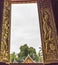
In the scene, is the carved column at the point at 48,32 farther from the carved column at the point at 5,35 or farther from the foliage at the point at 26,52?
the foliage at the point at 26,52

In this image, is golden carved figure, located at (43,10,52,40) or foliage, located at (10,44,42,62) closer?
golden carved figure, located at (43,10,52,40)

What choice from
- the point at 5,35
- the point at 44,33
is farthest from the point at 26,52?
the point at 5,35

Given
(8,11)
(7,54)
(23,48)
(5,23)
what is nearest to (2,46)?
(7,54)

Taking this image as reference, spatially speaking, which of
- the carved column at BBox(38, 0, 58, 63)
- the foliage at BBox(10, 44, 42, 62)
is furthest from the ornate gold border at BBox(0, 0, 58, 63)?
the foliage at BBox(10, 44, 42, 62)

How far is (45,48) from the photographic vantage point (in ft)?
19.3

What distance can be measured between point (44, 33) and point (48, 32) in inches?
5.3

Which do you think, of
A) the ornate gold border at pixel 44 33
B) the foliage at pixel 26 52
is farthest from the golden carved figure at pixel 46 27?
the foliage at pixel 26 52

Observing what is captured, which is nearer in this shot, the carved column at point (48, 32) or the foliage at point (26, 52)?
the carved column at point (48, 32)

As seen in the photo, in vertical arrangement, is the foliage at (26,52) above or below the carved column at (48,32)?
below

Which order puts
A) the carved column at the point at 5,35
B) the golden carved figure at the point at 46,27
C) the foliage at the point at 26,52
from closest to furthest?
1. the carved column at the point at 5,35
2. the golden carved figure at the point at 46,27
3. the foliage at the point at 26,52

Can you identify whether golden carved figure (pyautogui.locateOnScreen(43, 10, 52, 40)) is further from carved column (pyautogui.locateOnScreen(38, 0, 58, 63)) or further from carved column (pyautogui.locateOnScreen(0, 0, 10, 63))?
carved column (pyautogui.locateOnScreen(0, 0, 10, 63))

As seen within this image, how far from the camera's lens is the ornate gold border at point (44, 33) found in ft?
18.7

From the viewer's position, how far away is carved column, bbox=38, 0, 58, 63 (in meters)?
5.72

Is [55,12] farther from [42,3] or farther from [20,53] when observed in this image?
[20,53]
